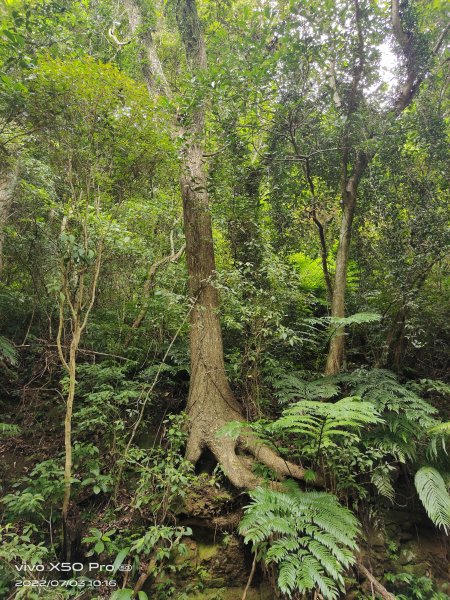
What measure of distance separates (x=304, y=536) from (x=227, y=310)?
2.51m

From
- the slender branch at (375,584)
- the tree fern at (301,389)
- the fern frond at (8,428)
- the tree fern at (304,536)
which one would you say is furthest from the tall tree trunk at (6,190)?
the slender branch at (375,584)

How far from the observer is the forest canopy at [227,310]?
293 centimetres

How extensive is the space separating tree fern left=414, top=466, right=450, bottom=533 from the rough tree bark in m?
1.06

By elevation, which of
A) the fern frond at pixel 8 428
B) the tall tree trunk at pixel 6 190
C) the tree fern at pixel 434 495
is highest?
the tall tree trunk at pixel 6 190

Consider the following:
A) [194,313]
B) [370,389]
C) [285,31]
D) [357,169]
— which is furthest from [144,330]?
[285,31]

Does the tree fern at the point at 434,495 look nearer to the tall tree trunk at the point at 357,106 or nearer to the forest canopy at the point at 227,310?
the forest canopy at the point at 227,310

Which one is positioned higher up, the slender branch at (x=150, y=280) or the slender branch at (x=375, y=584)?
the slender branch at (x=150, y=280)

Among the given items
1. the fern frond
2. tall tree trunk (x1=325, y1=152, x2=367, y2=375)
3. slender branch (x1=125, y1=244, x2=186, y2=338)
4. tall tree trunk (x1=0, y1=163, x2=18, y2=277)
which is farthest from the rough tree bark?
tall tree trunk (x1=0, y1=163, x2=18, y2=277)

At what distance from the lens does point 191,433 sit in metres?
3.72

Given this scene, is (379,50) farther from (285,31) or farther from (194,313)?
(194,313)

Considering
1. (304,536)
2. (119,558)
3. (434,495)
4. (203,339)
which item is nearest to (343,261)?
(203,339)

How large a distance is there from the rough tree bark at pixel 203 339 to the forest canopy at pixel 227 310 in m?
0.03

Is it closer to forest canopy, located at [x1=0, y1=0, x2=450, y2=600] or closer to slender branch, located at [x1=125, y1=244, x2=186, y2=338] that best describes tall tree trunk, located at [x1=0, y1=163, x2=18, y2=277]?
forest canopy, located at [x1=0, y1=0, x2=450, y2=600]

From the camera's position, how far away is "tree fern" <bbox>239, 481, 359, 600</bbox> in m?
2.09
